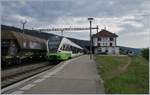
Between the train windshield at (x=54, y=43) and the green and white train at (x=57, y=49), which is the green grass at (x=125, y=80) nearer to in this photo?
the green and white train at (x=57, y=49)

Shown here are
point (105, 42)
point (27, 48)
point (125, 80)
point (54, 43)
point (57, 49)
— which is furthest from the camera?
point (105, 42)

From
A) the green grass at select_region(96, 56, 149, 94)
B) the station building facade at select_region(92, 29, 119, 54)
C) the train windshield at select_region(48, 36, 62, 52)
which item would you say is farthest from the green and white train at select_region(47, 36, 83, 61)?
the station building facade at select_region(92, 29, 119, 54)

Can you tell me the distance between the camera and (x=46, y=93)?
11062 mm

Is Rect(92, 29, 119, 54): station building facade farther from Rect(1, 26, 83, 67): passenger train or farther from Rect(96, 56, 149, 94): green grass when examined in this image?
Rect(96, 56, 149, 94): green grass

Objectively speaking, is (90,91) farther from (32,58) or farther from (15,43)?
(32,58)

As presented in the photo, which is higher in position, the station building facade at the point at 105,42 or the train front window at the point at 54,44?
the station building facade at the point at 105,42

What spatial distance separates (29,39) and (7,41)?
489 cm

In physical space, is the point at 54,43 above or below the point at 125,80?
above

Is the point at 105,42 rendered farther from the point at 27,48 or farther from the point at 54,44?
the point at 27,48

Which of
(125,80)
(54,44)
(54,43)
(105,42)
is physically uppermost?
(105,42)

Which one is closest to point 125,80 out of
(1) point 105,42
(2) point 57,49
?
(2) point 57,49

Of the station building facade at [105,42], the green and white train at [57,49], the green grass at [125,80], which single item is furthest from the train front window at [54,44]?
the station building facade at [105,42]

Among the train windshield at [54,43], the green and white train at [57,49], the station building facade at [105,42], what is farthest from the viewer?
the station building facade at [105,42]

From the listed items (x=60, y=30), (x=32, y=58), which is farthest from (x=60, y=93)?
(x=60, y=30)
